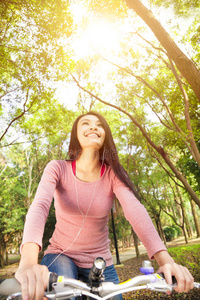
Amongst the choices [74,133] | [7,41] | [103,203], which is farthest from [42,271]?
[7,41]

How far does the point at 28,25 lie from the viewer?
7656mm

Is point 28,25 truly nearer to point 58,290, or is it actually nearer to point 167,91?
point 167,91

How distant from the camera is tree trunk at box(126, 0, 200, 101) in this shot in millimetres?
4387

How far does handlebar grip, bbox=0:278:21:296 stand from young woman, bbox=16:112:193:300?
22cm

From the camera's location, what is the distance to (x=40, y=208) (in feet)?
4.65

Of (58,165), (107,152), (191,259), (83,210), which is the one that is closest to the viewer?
(83,210)

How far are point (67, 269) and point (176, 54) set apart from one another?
14.9ft

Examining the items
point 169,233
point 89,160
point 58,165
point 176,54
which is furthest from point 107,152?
point 169,233

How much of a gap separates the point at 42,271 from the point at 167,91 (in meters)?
10.4

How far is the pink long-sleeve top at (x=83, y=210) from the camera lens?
5.30 ft

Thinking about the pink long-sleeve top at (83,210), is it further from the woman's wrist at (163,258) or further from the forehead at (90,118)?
the forehead at (90,118)

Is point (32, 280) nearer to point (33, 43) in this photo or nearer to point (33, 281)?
point (33, 281)

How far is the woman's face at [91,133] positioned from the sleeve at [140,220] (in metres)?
0.42

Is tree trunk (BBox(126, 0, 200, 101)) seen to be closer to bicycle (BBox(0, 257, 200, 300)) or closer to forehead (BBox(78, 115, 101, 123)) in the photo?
forehead (BBox(78, 115, 101, 123))
